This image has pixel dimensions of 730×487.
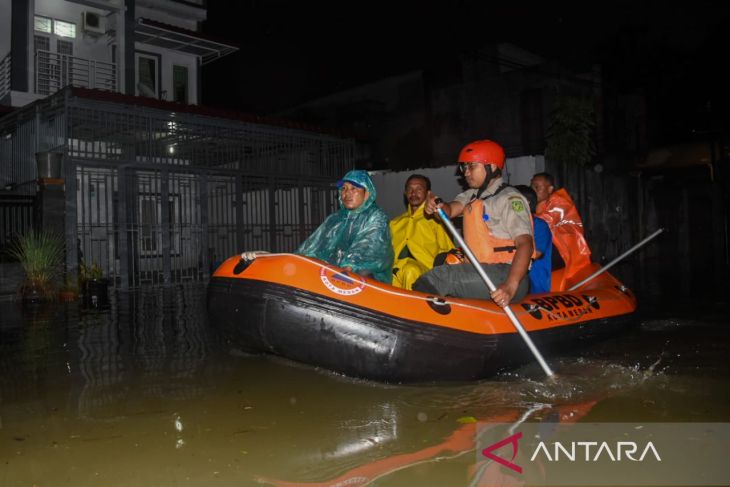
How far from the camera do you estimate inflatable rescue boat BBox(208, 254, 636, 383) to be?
3.91 metres

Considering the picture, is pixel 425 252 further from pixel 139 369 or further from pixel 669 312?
pixel 669 312

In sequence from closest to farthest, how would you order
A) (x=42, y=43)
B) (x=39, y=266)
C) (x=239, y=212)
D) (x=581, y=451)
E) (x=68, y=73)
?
1. (x=581, y=451)
2. (x=39, y=266)
3. (x=239, y=212)
4. (x=42, y=43)
5. (x=68, y=73)

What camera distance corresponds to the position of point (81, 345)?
570cm

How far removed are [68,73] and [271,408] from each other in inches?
585

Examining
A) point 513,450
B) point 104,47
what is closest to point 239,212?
point 104,47

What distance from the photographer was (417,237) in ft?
19.6

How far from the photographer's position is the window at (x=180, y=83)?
17.5m

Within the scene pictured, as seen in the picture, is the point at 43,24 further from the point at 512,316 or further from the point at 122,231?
the point at 512,316

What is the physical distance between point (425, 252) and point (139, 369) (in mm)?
2907

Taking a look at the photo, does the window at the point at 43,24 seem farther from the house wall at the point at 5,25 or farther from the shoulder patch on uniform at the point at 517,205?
the shoulder patch on uniform at the point at 517,205

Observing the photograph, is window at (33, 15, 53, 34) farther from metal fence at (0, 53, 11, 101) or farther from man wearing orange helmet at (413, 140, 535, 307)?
man wearing orange helmet at (413, 140, 535, 307)

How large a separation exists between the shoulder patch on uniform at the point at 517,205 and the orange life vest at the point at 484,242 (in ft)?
0.87

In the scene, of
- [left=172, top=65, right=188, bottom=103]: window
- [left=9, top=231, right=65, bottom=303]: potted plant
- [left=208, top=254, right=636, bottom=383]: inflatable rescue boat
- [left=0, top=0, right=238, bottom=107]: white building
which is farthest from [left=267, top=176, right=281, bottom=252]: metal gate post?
[left=208, top=254, right=636, bottom=383]: inflatable rescue boat

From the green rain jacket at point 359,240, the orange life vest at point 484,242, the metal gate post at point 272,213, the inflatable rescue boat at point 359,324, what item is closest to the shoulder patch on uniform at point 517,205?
the orange life vest at point 484,242
